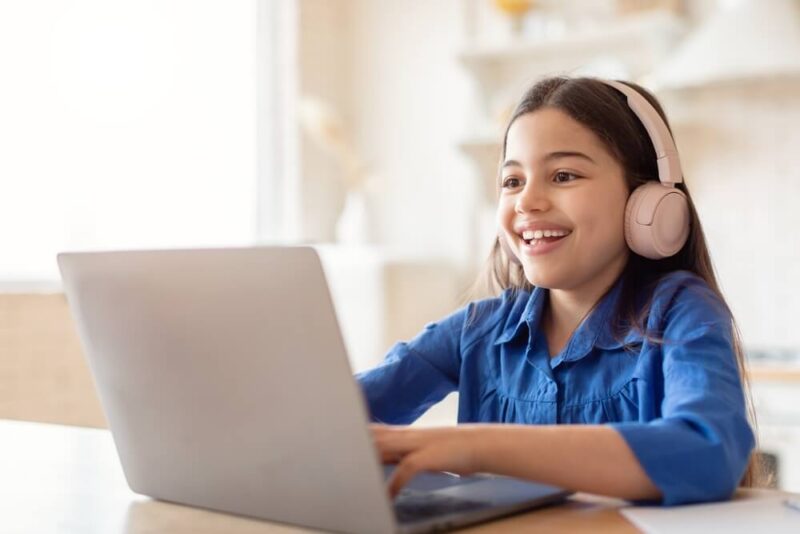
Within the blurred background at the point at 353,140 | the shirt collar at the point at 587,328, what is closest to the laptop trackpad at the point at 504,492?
the shirt collar at the point at 587,328

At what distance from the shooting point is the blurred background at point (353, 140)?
2783 mm

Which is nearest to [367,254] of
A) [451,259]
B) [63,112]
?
[451,259]

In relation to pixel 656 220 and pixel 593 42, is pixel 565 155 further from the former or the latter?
pixel 593 42

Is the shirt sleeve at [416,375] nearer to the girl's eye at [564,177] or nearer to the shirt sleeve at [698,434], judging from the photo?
the girl's eye at [564,177]

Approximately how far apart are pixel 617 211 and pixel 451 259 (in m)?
2.66

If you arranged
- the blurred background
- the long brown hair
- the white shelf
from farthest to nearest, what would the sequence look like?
1. the white shelf
2. the blurred background
3. the long brown hair

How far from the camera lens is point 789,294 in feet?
10.5

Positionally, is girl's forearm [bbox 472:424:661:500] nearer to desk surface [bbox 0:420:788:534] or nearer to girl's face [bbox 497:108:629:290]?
desk surface [bbox 0:420:788:534]

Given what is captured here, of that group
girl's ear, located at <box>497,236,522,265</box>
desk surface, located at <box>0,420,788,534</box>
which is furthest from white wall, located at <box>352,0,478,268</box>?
desk surface, located at <box>0,420,788,534</box>

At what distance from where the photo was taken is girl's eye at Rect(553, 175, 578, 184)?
1.19 metres

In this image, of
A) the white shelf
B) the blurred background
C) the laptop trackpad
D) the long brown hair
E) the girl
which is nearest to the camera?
the laptop trackpad

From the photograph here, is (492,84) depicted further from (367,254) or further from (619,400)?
(619,400)

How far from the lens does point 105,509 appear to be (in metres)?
0.93

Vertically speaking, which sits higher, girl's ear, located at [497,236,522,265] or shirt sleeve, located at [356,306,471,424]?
girl's ear, located at [497,236,522,265]
